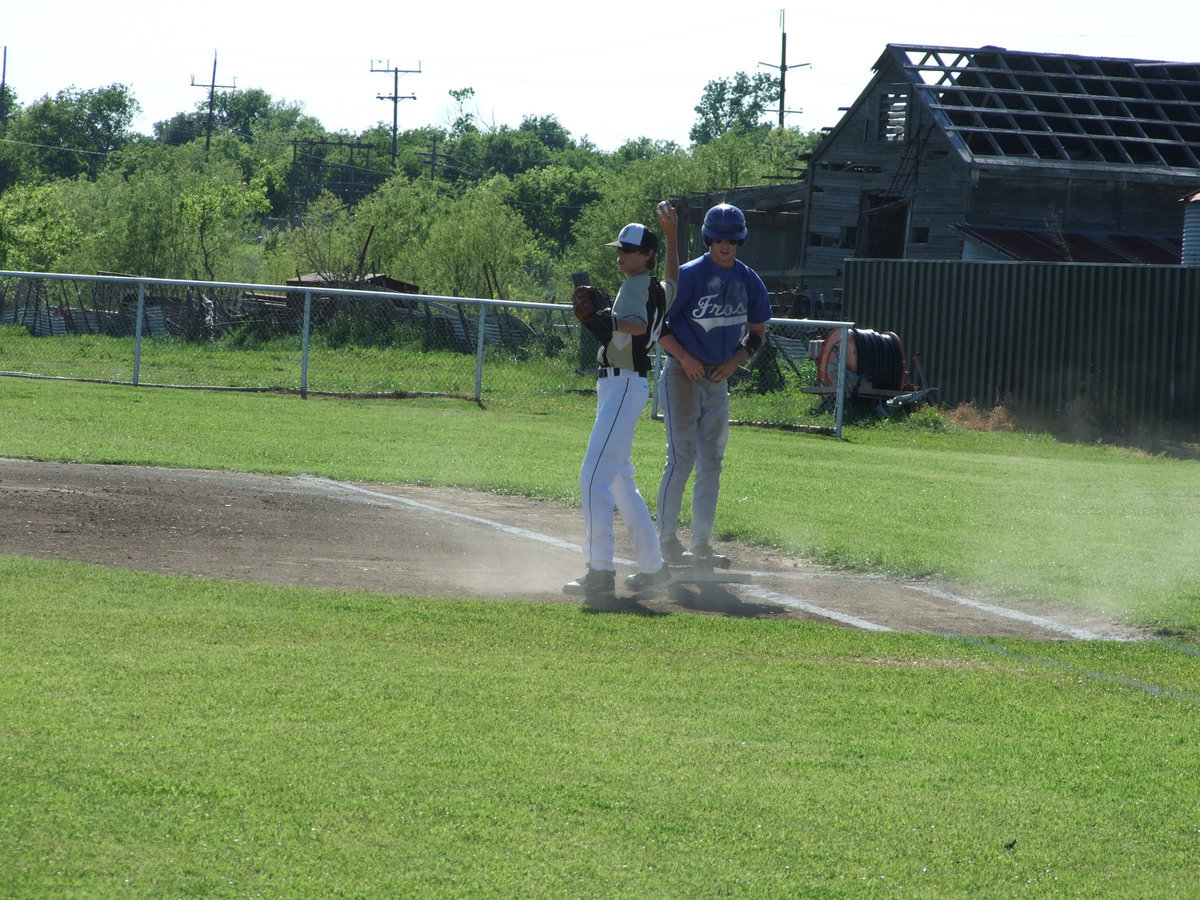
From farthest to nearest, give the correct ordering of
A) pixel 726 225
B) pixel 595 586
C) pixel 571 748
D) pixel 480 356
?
1. pixel 480 356
2. pixel 726 225
3. pixel 595 586
4. pixel 571 748

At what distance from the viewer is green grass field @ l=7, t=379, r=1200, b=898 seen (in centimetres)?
336

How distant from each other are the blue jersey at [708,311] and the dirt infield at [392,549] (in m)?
1.42

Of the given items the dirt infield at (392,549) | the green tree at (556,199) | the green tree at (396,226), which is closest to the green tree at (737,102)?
the green tree at (556,199)

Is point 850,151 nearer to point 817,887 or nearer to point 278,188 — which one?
point 817,887

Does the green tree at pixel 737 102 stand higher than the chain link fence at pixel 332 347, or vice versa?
the green tree at pixel 737 102

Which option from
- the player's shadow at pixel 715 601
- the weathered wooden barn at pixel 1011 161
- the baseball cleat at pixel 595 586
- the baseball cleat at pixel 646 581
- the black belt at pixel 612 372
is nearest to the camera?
the player's shadow at pixel 715 601

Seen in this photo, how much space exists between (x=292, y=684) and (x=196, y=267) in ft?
177

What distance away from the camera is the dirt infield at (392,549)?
22.9ft

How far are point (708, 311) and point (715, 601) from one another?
1.86 metres

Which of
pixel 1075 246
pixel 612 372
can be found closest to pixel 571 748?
pixel 612 372

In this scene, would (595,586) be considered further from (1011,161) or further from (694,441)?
(1011,161)

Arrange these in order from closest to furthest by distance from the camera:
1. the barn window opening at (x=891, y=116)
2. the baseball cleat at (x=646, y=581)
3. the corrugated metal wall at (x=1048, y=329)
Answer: the baseball cleat at (x=646, y=581), the corrugated metal wall at (x=1048, y=329), the barn window opening at (x=891, y=116)

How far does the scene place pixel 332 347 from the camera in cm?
2259

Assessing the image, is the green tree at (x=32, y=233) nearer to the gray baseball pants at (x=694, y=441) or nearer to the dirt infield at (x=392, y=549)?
the dirt infield at (x=392, y=549)
